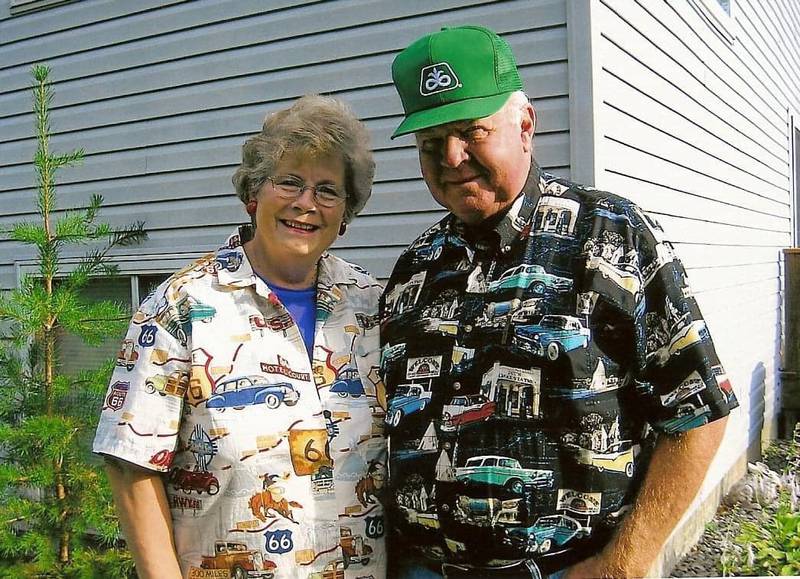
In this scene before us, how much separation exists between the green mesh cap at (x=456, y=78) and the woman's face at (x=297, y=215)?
0.28m

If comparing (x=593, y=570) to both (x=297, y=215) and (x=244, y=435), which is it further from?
(x=297, y=215)

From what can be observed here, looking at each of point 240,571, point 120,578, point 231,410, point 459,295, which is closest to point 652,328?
point 459,295

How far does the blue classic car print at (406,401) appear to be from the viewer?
6.35 ft

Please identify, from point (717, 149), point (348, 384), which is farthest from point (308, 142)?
point (717, 149)

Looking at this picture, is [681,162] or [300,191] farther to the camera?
[681,162]

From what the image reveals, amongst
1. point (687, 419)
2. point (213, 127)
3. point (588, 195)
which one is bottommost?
point (687, 419)

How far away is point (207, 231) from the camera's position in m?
4.42

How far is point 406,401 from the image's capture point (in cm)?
197

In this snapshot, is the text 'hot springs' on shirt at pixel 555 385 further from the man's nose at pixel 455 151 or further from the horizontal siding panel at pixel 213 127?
the horizontal siding panel at pixel 213 127

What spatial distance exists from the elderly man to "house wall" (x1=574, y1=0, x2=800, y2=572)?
4.80 ft

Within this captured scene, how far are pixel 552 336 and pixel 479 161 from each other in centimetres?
43

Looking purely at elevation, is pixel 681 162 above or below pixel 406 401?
above

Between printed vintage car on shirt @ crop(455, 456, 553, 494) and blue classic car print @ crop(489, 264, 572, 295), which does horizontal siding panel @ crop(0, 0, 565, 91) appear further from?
printed vintage car on shirt @ crop(455, 456, 553, 494)

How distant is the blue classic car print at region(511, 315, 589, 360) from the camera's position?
5.75 feet
